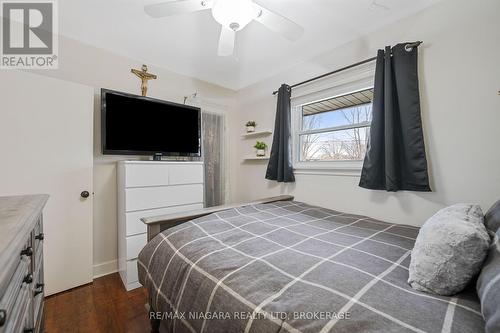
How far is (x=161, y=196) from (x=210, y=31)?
1.71m

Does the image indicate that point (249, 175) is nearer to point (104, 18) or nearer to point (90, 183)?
point (90, 183)

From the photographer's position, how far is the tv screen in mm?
2097

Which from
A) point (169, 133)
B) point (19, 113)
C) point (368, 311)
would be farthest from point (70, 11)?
point (368, 311)

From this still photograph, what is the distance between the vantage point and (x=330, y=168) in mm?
2236

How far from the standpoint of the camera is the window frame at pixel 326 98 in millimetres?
2010

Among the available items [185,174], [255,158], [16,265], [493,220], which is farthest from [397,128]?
[16,265]

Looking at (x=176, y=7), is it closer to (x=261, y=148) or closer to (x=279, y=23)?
(x=279, y=23)

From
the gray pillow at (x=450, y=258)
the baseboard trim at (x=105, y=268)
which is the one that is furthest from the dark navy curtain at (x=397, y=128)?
the baseboard trim at (x=105, y=268)

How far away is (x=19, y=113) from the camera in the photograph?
65.7 inches

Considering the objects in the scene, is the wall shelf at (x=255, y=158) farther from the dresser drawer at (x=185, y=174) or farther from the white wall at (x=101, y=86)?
the white wall at (x=101, y=86)

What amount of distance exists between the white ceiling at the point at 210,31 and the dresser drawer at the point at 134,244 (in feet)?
6.47

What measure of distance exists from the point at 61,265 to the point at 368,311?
94.7 inches

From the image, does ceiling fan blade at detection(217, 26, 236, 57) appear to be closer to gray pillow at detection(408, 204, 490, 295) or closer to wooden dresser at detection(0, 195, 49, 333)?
wooden dresser at detection(0, 195, 49, 333)

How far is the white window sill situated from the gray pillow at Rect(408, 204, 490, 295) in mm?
1297
